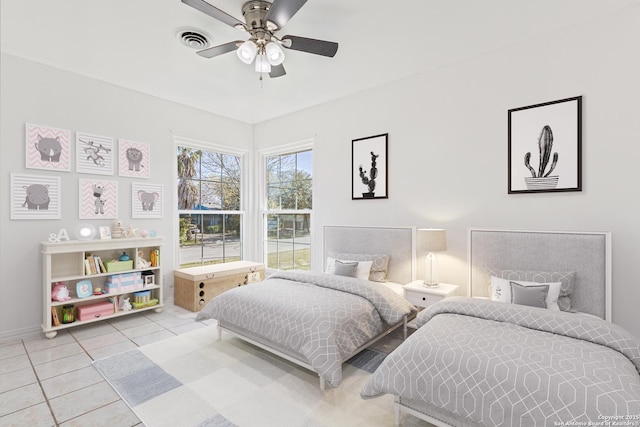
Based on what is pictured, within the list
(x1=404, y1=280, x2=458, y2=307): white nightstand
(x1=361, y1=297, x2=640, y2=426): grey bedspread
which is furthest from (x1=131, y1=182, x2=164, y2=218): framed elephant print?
(x1=361, y1=297, x2=640, y2=426): grey bedspread

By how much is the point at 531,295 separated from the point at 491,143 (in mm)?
1450

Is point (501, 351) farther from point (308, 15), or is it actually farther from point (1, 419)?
point (1, 419)

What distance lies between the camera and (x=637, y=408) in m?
1.21

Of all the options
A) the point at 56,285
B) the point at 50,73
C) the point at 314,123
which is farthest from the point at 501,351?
the point at 50,73

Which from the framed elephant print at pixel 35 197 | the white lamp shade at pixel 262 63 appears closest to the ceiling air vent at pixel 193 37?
the white lamp shade at pixel 262 63

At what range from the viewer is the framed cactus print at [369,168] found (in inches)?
144

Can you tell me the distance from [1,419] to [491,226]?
3916 mm

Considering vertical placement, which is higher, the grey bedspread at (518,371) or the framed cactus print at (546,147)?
the framed cactus print at (546,147)

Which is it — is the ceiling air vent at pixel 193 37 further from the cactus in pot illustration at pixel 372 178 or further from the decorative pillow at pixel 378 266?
the decorative pillow at pixel 378 266

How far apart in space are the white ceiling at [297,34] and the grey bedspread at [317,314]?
2.22 m

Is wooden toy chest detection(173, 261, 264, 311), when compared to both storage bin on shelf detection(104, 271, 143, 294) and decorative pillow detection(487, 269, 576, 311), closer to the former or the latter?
storage bin on shelf detection(104, 271, 143, 294)

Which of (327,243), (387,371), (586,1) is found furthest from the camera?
(327,243)

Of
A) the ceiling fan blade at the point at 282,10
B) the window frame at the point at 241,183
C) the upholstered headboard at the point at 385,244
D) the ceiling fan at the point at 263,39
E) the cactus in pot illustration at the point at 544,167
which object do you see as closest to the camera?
the ceiling fan blade at the point at 282,10

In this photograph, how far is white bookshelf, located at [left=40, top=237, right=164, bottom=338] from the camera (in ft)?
9.85
